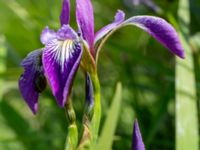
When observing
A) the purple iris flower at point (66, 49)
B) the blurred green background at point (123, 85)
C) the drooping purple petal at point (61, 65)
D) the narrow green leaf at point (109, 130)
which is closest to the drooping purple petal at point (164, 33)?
the purple iris flower at point (66, 49)

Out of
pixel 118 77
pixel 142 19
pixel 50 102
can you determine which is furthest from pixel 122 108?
pixel 142 19

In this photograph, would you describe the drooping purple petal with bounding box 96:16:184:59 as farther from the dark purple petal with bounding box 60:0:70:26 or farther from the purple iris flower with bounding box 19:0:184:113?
the dark purple petal with bounding box 60:0:70:26

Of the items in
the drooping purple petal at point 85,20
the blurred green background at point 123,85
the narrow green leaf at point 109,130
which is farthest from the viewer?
the blurred green background at point 123,85

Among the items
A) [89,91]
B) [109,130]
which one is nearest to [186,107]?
[109,130]

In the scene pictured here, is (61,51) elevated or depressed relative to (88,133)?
elevated

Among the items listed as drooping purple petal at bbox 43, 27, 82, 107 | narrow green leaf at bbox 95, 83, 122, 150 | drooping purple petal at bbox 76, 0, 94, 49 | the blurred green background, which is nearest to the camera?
drooping purple petal at bbox 43, 27, 82, 107

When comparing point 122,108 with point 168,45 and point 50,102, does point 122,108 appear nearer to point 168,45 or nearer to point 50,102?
point 50,102

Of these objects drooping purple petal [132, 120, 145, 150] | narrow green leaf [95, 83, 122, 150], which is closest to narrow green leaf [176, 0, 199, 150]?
narrow green leaf [95, 83, 122, 150]

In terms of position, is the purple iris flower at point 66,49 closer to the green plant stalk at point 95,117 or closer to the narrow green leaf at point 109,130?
Answer: the green plant stalk at point 95,117
